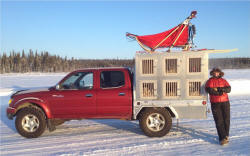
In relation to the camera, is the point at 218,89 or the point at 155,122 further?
the point at 155,122

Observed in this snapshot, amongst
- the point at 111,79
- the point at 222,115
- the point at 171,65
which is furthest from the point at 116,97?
the point at 222,115

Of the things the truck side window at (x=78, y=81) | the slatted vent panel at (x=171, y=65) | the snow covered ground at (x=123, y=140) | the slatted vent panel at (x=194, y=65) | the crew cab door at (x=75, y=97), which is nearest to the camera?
the snow covered ground at (x=123, y=140)

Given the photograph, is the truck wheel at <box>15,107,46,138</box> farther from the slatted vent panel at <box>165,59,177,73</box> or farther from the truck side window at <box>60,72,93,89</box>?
the slatted vent panel at <box>165,59,177,73</box>

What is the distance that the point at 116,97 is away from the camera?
A: 569 cm

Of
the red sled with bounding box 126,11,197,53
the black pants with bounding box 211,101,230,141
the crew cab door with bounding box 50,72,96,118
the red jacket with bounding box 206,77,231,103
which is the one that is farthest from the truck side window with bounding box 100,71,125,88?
the black pants with bounding box 211,101,230,141

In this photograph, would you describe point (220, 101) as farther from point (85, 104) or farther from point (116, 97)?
point (85, 104)

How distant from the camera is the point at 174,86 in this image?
556 cm

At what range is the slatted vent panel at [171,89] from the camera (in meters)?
5.55

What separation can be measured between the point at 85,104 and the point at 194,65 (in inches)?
119

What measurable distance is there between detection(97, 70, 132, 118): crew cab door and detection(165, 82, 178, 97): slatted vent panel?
0.99 m

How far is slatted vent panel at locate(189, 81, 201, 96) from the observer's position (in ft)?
17.9

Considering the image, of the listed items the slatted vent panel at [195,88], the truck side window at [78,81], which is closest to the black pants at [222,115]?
the slatted vent panel at [195,88]

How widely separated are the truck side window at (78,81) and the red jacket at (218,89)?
3.07 metres

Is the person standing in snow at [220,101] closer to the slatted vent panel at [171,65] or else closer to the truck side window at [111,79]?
the slatted vent panel at [171,65]
